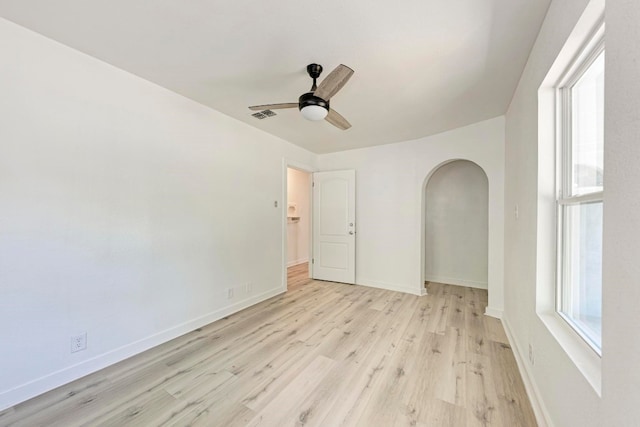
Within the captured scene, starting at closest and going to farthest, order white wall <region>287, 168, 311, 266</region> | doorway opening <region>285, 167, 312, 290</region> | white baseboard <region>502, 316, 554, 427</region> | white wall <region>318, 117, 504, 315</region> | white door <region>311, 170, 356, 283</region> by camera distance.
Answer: white baseboard <region>502, 316, 554, 427</region> → white wall <region>318, 117, 504, 315</region> → white door <region>311, 170, 356, 283</region> → doorway opening <region>285, 167, 312, 290</region> → white wall <region>287, 168, 311, 266</region>

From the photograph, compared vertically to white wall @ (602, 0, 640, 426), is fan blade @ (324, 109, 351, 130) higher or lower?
higher

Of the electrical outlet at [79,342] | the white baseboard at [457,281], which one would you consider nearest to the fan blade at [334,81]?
the electrical outlet at [79,342]

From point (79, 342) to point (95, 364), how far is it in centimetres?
23

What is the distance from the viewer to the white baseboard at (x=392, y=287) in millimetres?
3887

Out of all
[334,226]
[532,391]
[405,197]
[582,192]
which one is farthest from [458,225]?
[582,192]

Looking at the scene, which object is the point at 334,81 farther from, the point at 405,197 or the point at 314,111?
the point at 405,197

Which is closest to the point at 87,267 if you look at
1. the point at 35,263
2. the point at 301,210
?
the point at 35,263

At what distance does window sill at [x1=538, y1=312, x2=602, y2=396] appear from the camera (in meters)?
1.00

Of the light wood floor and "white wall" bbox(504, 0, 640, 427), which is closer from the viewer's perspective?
"white wall" bbox(504, 0, 640, 427)

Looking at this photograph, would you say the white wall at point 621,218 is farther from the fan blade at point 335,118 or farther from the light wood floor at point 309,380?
the fan blade at point 335,118

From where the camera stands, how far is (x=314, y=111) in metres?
1.95

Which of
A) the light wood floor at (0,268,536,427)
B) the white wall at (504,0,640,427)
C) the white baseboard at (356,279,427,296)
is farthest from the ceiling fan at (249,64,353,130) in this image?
the white baseboard at (356,279,427,296)

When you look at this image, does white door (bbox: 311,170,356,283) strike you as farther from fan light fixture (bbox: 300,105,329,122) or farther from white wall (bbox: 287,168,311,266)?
fan light fixture (bbox: 300,105,329,122)

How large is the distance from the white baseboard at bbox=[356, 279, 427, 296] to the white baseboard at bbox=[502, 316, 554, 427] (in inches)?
61.3
